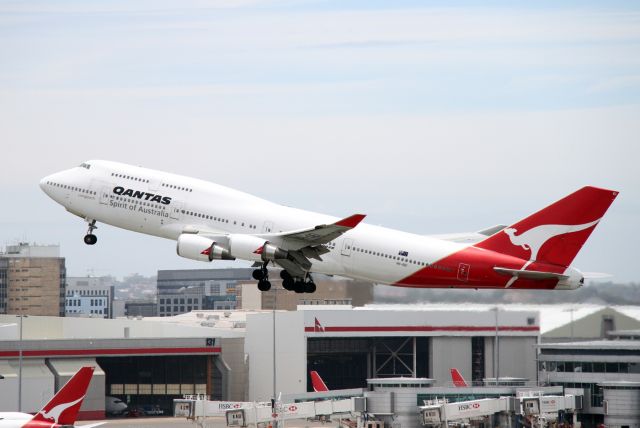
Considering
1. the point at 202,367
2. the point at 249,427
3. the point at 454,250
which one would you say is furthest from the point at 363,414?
the point at 202,367

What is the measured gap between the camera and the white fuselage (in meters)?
80.1

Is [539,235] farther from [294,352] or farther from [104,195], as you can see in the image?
[294,352]

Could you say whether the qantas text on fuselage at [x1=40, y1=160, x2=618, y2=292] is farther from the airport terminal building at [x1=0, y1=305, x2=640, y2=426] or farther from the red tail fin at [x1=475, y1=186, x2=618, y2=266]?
the airport terminal building at [x1=0, y1=305, x2=640, y2=426]

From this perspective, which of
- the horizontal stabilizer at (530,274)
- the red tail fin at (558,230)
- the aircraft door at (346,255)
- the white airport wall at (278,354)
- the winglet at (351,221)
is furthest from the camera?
the white airport wall at (278,354)

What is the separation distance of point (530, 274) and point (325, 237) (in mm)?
11610

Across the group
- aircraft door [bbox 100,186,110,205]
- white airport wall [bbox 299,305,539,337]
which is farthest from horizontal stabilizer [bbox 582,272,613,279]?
white airport wall [bbox 299,305,539,337]

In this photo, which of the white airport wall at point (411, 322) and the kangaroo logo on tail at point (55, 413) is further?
the white airport wall at point (411, 322)

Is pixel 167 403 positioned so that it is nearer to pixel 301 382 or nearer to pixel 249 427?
pixel 301 382

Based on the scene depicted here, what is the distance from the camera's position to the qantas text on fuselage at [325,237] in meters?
79.2

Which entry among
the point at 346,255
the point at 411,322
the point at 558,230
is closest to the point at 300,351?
the point at 411,322

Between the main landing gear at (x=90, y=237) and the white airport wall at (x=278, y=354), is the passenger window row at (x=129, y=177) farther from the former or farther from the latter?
the white airport wall at (x=278, y=354)

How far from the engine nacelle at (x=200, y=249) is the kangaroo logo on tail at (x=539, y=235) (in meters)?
16.5

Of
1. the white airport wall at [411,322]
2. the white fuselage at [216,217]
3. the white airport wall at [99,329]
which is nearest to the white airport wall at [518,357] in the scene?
the white airport wall at [411,322]

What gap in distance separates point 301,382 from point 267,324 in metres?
7.06
